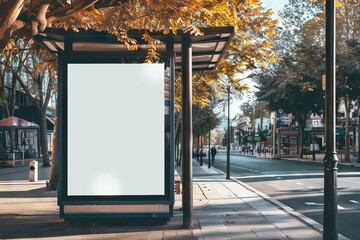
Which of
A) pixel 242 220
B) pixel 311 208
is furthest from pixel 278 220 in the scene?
pixel 311 208

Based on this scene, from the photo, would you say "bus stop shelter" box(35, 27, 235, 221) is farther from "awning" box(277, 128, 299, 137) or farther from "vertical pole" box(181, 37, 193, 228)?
"awning" box(277, 128, 299, 137)

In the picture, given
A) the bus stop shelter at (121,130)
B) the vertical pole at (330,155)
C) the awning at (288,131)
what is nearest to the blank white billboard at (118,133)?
the bus stop shelter at (121,130)

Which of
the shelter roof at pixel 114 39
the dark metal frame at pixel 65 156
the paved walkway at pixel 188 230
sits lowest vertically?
the paved walkway at pixel 188 230

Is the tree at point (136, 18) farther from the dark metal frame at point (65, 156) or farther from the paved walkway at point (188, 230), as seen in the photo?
the paved walkway at point (188, 230)

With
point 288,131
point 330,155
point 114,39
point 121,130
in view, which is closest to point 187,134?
point 121,130

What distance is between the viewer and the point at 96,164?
422 inches

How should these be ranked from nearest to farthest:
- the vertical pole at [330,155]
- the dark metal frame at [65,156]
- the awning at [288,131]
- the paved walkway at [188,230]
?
1. the vertical pole at [330,155]
2. the paved walkway at [188,230]
3. the dark metal frame at [65,156]
4. the awning at [288,131]

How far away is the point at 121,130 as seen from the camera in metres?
10.8

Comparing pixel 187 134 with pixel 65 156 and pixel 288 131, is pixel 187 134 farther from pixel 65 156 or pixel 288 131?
pixel 288 131

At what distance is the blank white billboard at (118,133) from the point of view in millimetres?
10609

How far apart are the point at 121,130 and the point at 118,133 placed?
9 cm

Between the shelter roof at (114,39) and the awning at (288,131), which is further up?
the shelter roof at (114,39)

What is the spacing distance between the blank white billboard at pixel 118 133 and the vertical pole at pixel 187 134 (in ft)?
1.52

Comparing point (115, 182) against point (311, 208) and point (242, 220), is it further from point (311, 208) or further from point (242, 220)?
point (311, 208)
